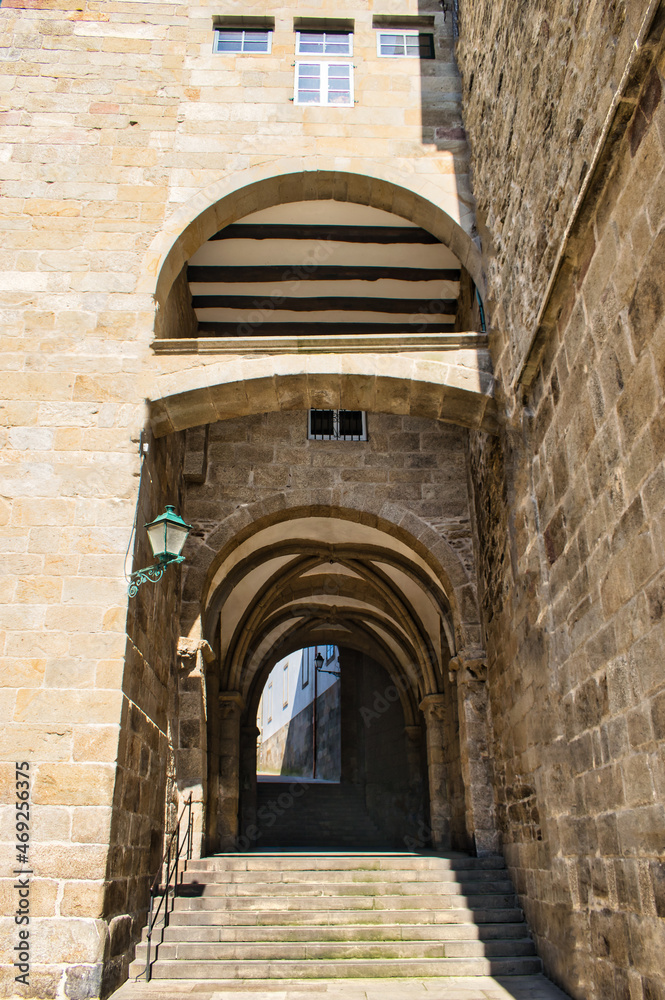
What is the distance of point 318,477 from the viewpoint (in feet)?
26.3

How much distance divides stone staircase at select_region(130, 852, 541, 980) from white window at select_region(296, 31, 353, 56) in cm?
734

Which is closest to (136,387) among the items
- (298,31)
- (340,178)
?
(340,178)

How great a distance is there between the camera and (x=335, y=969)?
189 inches

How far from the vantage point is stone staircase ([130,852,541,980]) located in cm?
483

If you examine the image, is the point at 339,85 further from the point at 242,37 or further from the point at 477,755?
the point at 477,755

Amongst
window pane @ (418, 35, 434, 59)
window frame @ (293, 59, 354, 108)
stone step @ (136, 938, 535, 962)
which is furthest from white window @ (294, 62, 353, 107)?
stone step @ (136, 938, 535, 962)

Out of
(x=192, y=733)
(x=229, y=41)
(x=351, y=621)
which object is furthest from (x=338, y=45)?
(x=351, y=621)

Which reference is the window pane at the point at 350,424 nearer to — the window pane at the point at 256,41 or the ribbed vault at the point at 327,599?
the ribbed vault at the point at 327,599

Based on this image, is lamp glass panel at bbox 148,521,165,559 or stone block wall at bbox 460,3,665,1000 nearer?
stone block wall at bbox 460,3,665,1000

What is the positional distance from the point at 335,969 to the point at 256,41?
25.6ft

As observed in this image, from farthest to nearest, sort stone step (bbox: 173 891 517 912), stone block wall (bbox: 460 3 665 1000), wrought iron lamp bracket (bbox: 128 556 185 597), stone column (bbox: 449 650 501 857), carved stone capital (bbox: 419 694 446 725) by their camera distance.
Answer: carved stone capital (bbox: 419 694 446 725) < stone column (bbox: 449 650 501 857) < stone step (bbox: 173 891 517 912) < wrought iron lamp bracket (bbox: 128 556 185 597) < stone block wall (bbox: 460 3 665 1000)

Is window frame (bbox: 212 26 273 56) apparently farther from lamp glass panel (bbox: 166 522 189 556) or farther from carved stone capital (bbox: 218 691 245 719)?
carved stone capital (bbox: 218 691 245 719)

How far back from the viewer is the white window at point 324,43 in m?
7.22

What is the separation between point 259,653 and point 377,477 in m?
5.94
